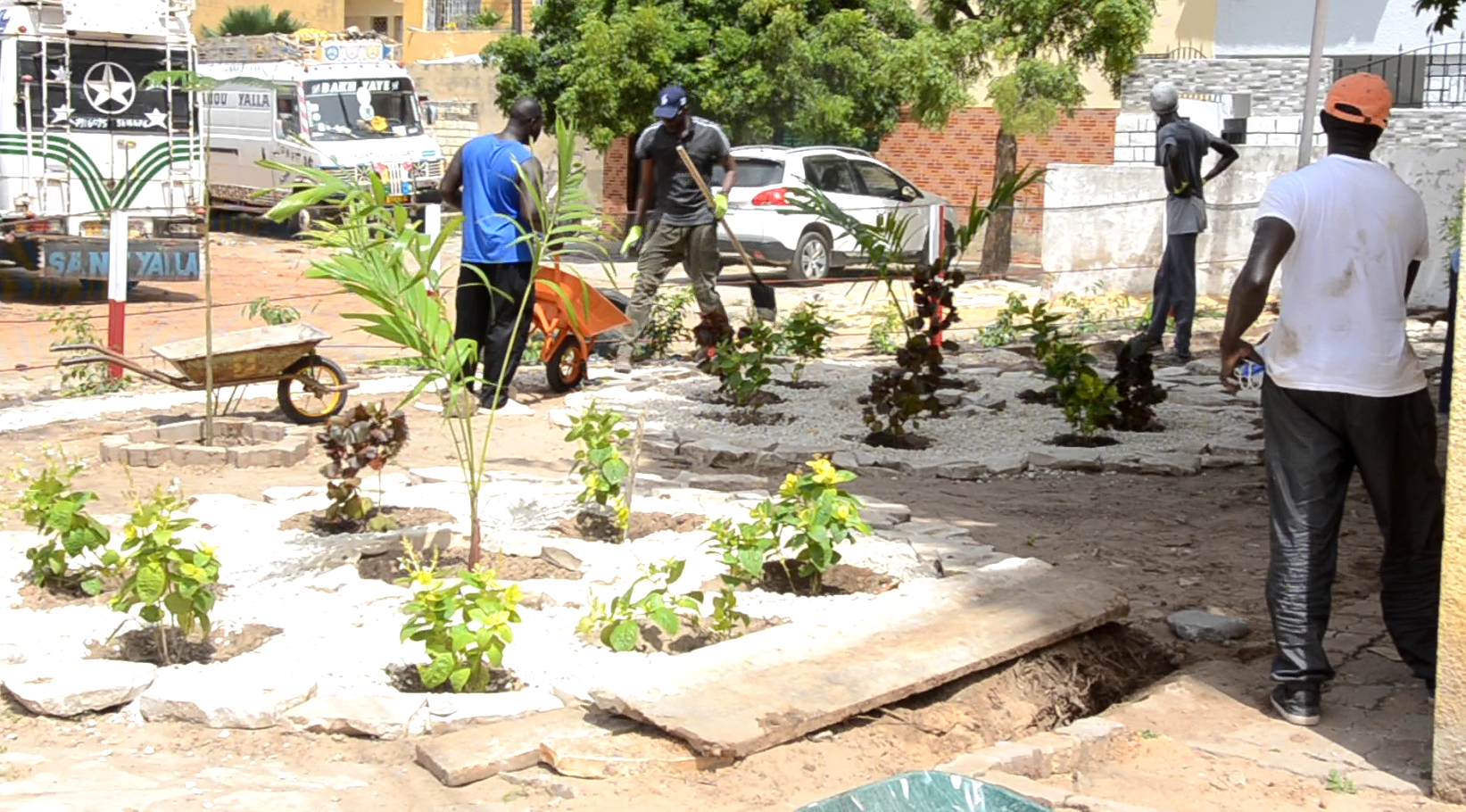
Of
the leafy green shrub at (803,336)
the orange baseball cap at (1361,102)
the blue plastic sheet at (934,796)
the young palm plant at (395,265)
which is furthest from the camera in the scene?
the leafy green shrub at (803,336)

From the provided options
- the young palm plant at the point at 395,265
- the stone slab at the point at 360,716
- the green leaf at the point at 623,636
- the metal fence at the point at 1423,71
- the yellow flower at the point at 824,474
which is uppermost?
the metal fence at the point at 1423,71

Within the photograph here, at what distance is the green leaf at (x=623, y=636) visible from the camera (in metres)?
4.59

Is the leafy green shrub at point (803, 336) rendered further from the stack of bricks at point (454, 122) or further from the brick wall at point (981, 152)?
the stack of bricks at point (454, 122)

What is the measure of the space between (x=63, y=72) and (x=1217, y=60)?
1603cm

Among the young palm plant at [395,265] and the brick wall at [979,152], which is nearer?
the young palm plant at [395,265]

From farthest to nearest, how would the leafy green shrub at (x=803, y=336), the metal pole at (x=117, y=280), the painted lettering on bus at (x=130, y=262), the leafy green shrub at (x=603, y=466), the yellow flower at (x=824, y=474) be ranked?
the painted lettering on bus at (x=130, y=262) → the leafy green shrub at (x=803, y=336) → the metal pole at (x=117, y=280) → the leafy green shrub at (x=603, y=466) → the yellow flower at (x=824, y=474)

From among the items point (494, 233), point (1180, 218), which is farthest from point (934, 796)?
point (1180, 218)

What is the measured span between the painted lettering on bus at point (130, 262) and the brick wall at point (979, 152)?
382 inches

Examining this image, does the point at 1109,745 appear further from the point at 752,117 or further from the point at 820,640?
the point at 752,117

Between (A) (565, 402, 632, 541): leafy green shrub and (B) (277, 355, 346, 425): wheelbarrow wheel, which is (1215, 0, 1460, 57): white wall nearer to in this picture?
(B) (277, 355, 346, 425): wheelbarrow wheel

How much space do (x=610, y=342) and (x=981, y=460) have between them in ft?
12.3

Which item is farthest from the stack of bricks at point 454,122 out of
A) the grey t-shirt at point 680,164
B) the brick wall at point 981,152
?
the grey t-shirt at point 680,164

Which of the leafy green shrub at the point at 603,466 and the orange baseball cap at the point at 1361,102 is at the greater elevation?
the orange baseball cap at the point at 1361,102

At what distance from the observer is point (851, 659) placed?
432cm
